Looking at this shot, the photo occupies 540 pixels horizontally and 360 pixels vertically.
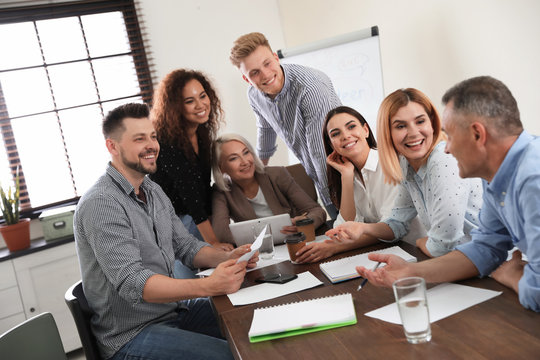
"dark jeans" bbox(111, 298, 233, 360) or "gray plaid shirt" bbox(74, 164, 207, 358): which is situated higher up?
"gray plaid shirt" bbox(74, 164, 207, 358)

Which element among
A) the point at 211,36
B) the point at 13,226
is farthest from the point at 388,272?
the point at 211,36

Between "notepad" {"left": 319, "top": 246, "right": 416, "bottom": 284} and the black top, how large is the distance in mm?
1056

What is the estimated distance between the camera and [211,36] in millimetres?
4242

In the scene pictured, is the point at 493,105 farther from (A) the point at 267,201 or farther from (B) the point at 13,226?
(B) the point at 13,226

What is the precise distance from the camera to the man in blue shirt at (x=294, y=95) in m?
2.63

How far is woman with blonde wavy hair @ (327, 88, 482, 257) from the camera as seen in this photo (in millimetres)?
1552

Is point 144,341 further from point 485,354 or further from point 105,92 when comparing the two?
point 105,92

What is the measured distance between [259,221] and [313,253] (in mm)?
423

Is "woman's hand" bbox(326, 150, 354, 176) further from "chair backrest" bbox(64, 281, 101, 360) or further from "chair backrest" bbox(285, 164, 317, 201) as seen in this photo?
"chair backrest" bbox(64, 281, 101, 360)

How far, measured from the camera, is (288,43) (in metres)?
4.50

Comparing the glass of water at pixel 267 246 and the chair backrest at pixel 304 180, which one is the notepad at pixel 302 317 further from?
the chair backrest at pixel 304 180

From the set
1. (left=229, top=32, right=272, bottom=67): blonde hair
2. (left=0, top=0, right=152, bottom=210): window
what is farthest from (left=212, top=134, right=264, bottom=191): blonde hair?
(left=0, top=0, right=152, bottom=210): window

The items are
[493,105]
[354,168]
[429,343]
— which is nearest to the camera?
[429,343]

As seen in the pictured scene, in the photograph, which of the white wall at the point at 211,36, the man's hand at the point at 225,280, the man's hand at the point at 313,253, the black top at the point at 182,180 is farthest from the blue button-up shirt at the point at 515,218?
the white wall at the point at 211,36
